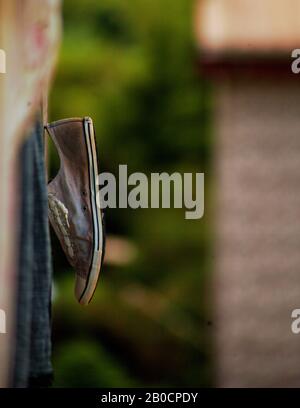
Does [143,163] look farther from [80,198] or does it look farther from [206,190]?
[80,198]

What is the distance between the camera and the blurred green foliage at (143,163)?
3.33 metres

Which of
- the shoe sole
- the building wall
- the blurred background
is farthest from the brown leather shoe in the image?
the building wall

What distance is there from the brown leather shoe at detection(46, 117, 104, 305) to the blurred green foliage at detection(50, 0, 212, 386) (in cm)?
166

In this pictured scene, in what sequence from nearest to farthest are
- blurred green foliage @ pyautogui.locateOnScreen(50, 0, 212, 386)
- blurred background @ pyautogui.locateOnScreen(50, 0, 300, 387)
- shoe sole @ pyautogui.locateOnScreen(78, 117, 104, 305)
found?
1. shoe sole @ pyautogui.locateOnScreen(78, 117, 104, 305)
2. blurred background @ pyautogui.locateOnScreen(50, 0, 300, 387)
3. blurred green foliage @ pyautogui.locateOnScreen(50, 0, 212, 386)

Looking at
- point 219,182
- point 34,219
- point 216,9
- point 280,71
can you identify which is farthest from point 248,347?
point 34,219

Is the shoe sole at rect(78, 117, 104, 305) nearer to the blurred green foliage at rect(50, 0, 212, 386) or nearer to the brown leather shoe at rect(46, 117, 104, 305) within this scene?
the brown leather shoe at rect(46, 117, 104, 305)

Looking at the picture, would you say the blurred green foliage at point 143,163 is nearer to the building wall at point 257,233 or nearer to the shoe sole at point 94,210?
the building wall at point 257,233

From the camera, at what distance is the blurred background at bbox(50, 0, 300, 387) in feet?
10.5

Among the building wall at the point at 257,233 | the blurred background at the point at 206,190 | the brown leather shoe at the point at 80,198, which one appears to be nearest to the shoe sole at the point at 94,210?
the brown leather shoe at the point at 80,198

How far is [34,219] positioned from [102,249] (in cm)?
14

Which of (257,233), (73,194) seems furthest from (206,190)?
(73,194)

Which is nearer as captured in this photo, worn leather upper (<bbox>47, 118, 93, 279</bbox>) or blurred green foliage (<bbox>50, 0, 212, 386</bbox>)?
worn leather upper (<bbox>47, 118, 93, 279</bbox>)
